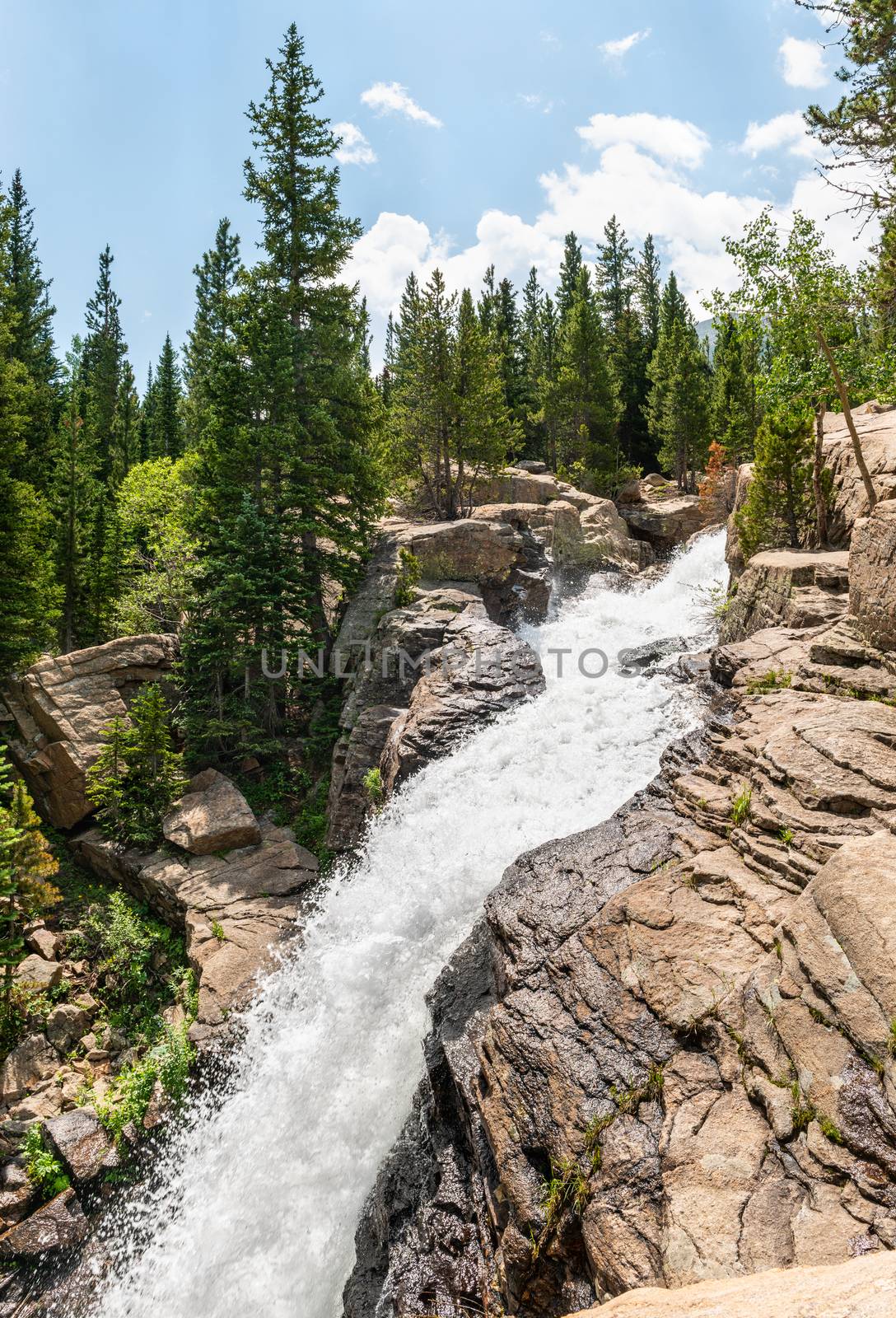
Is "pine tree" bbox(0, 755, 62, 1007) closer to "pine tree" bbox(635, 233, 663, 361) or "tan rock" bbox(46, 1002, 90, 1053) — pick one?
"tan rock" bbox(46, 1002, 90, 1053)

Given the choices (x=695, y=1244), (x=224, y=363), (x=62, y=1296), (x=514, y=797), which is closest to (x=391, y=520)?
(x=224, y=363)

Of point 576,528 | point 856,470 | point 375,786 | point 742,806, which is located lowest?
point 375,786

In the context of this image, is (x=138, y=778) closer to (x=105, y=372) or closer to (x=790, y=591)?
(x=790, y=591)

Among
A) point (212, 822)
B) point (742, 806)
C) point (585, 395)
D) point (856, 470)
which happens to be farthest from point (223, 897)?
point (585, 395)

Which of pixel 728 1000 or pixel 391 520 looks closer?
pixel 728 1000

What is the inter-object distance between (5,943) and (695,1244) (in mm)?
14795

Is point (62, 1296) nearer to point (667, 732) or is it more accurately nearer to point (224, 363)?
point (667, 732)

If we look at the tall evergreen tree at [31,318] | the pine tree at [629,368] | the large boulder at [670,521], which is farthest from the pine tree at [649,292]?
the tall evergreen tree at [31,318]

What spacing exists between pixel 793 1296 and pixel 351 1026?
8.23 m

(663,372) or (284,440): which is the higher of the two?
(663,372)

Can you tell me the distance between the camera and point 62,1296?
31.2ft

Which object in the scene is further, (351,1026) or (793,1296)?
(351,1026)

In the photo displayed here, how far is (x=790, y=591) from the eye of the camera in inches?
498

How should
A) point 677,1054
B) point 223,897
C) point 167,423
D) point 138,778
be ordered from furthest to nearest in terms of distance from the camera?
point 167,423 < point 138,778 < point 223,897 < point 677,1054
